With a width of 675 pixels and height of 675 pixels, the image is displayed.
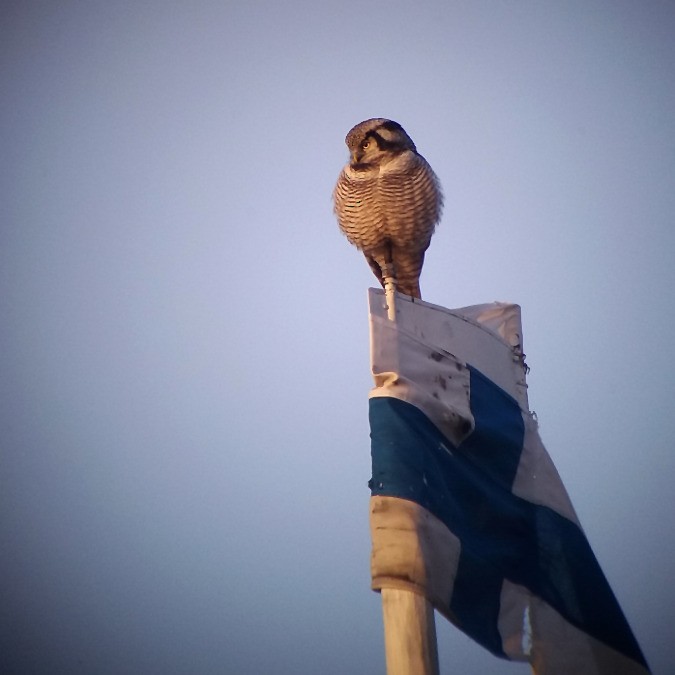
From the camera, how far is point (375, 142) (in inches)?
220

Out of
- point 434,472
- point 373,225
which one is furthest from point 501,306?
point 373,225

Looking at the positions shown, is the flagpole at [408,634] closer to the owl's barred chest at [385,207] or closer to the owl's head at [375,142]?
the owl's barred chest at [385,207]

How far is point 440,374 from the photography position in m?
1.73

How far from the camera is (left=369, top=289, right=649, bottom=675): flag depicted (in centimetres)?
129

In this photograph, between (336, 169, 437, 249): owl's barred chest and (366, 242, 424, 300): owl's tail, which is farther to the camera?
(366, 242, 424, 300): owl's tail

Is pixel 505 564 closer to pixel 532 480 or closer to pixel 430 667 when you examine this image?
pixel 532 480

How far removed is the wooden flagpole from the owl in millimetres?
4169

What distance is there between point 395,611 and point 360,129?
16.5ft

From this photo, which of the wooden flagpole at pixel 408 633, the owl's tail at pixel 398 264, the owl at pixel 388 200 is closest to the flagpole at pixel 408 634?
the wooden flagpole at pixel 408 633

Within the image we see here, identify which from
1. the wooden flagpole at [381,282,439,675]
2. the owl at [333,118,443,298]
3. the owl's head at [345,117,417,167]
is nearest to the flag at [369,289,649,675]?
the wooden flagpole at [381,282,439,675]

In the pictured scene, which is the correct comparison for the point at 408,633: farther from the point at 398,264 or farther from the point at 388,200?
the point at 398,264

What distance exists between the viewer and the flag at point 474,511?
1.29 m

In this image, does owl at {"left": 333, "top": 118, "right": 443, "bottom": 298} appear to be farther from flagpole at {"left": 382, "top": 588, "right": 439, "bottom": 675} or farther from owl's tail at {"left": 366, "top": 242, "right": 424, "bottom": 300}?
flagpole at {"left": 382, "top": 588, "right": 439, "bottom": 675}

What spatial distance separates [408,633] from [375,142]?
5011 mm
